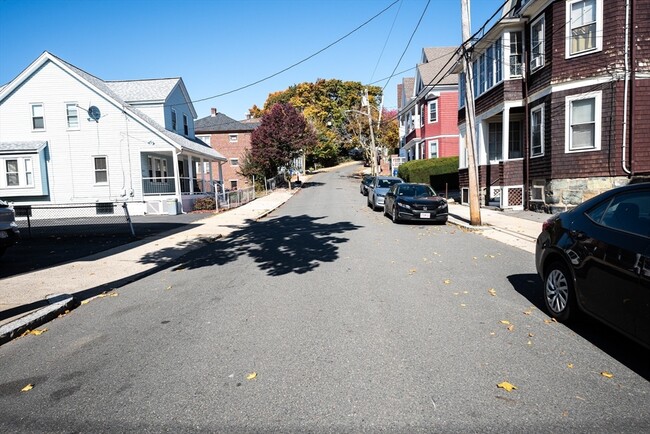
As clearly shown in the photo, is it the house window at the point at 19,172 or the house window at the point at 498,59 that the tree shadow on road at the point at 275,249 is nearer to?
the house window at the point at 498,59

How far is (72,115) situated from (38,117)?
1.93m

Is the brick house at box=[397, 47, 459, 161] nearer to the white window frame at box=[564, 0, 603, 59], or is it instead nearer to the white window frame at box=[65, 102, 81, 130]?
the white window frame at box=[564, 0, 603, 59]

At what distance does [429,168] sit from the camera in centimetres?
3052

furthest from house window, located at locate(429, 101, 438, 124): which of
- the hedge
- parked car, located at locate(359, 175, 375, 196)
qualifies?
parked car, located at locate(359, 175, 375, 196)

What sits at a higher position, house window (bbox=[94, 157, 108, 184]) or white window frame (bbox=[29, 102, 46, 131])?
white window frame (bbox=[29, 102, 46, 131])

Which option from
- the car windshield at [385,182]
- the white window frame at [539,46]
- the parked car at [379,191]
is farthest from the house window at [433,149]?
the white window frame at [539,46]

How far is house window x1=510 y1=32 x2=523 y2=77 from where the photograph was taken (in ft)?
60.0

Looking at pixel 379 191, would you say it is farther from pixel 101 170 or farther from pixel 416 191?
pixel 101 170

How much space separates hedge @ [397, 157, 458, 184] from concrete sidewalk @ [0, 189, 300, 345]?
2080cm

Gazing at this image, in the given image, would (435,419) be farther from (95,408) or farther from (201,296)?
(201,296)

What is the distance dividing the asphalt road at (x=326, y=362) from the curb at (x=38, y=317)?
0.55 ft

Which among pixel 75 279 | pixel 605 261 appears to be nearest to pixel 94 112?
pixel 75 279

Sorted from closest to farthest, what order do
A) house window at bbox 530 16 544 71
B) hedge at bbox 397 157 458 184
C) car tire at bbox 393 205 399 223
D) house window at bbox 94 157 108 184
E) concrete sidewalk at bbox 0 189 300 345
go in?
concrete sidewalk at bbox 0 189 300 345 → car tire at bbox 393 205 399 223 → house window at bbox 530 16 544 71 → house window at bbox 94 157 108 184 → hedge at bbox 397 157 458 184

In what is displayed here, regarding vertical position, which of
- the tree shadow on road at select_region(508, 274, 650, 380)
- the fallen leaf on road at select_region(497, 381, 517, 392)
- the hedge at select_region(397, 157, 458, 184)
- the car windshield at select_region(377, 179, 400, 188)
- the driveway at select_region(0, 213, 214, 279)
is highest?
the hedge at select_region(397, 157, 458, 184)
